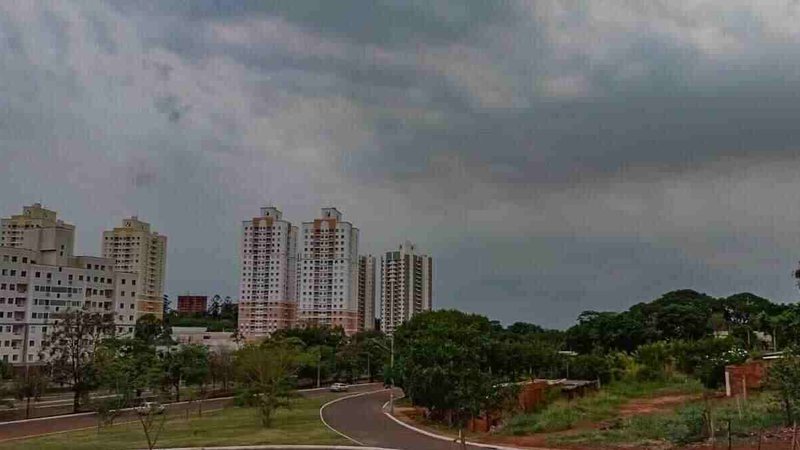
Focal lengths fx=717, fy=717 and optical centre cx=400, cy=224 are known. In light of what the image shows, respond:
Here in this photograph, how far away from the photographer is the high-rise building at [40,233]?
223 ft

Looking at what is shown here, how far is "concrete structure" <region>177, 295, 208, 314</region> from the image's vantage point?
127000 mm

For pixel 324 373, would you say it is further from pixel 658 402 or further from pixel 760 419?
pixel 760 419

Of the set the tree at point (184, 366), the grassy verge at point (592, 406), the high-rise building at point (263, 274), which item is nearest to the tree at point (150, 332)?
the tree at point (184, 366)

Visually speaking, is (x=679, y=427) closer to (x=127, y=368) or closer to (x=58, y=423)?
(x=127, y=368)

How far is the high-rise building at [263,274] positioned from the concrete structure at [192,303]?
115 feet

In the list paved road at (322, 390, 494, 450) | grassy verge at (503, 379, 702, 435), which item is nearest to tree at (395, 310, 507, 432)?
paved road at (322, 390, 494, 450)

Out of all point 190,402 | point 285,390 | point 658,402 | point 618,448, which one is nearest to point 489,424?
point 618,448

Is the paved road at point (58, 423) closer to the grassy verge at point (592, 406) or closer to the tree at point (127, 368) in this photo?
the tree at point (127, 368)

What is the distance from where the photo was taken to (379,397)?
50.1 metres

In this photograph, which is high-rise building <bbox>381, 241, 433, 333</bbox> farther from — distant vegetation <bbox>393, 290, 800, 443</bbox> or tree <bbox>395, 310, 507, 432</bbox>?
tree <bbox>395, 310, 507, 432</bbox>

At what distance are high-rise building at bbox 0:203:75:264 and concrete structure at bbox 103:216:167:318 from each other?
13.2 m

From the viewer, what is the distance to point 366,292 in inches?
4067

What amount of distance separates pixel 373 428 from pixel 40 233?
5227 centimetres

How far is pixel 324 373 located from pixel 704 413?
144 ft
